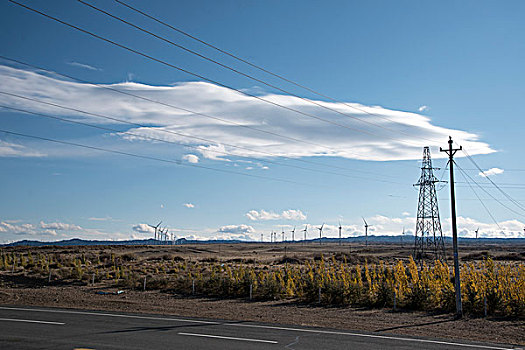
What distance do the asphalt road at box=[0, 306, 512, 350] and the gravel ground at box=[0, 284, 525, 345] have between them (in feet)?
6.15

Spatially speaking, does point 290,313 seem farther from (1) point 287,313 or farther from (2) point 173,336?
(2) point 173,336

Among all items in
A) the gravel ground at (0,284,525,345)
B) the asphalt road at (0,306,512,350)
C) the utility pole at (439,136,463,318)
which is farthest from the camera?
the utility pole at (439,136,463,318)

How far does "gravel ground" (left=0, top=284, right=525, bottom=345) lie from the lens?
19.3 m

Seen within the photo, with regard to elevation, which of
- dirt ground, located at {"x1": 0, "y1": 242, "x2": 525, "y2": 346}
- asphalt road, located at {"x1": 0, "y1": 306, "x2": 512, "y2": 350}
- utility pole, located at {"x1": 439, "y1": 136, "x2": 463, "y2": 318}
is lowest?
dirt ground, located at {"x1": 0, "y1": 242, "x2": 525, "y2": 346}

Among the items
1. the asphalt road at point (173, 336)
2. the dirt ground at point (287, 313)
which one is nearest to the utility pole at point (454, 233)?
the dirt ground at point (287, 313)

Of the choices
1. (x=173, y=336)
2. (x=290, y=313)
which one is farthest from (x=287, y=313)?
(x=173, y=336)

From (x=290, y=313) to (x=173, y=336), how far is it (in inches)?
353

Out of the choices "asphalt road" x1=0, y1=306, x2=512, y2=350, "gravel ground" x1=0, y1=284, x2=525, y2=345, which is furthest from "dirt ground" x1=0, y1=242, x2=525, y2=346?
A: "asphalt road" x1=0, y1=306, x2=512, y2=350

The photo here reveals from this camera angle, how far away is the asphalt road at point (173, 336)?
15.1m

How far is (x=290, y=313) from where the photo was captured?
24.2 meters

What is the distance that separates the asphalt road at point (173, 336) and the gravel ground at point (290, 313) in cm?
187

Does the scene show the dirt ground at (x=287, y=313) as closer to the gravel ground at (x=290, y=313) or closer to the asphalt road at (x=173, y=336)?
the gravel ground at (x=290, y=313)

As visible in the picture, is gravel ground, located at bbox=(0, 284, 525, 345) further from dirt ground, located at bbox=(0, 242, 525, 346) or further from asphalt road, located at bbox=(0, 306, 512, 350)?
asphalt road, located at bbox=(0, 306, 512, 350)

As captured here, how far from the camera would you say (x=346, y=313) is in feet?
79.2
